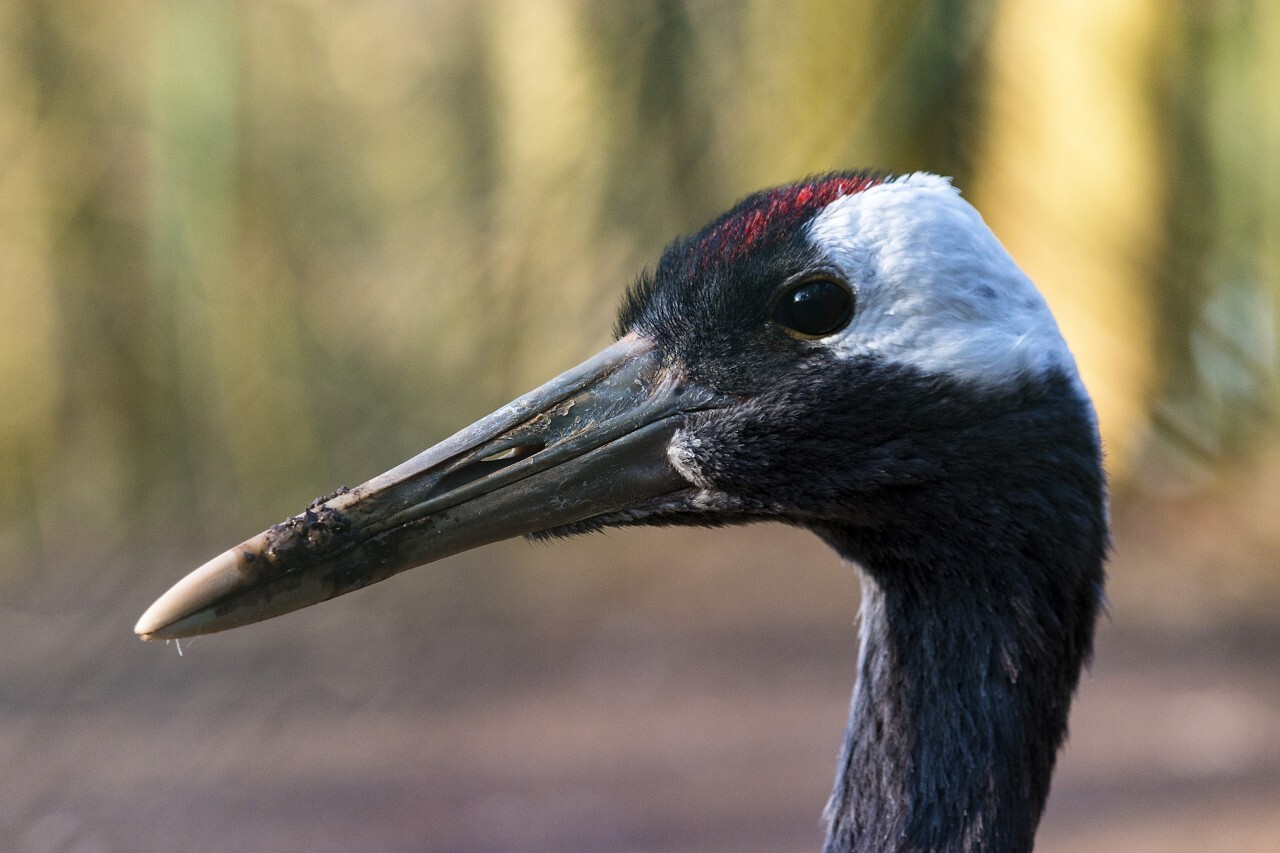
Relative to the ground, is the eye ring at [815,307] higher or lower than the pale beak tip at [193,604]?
higher

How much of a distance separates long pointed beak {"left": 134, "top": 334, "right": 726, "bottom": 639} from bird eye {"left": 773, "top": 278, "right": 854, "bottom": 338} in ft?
0.67

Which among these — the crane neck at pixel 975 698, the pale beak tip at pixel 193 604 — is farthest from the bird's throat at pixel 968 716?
the pale beak tip at pixel 193 604

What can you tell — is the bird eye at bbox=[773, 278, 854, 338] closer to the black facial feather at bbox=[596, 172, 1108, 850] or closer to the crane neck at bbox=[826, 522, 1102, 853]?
the black facial feather at bbox=[596, 172, 1108, 850]

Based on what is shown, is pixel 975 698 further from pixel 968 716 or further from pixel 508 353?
pixel 508 353

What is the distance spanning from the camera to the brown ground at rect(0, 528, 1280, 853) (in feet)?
17.4

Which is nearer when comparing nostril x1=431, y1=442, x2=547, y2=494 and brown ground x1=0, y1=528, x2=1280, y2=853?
nostril x1=431, y1=442, x2=547, y2=494

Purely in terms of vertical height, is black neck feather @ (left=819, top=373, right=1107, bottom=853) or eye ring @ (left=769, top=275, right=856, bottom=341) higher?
eye ring @ (left=769, top=275, right=856, bottom=341)

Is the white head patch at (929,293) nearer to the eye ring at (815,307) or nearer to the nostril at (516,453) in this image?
the eye ring at (815,307)

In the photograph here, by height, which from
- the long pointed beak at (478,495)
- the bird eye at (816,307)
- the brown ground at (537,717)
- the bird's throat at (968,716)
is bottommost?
the bird's throat at (968,716)

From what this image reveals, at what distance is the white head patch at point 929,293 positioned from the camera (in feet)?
7.06

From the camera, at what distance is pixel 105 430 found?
8.03 metres

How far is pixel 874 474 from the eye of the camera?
2.19 m

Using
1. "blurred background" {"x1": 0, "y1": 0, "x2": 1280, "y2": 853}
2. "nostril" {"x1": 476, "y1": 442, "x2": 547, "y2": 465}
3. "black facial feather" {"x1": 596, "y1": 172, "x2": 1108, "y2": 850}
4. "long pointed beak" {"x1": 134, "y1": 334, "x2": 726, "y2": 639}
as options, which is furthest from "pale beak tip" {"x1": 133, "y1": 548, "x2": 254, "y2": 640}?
"blurred background" {"x1": 0, "y1": 0, "x2": 1280, "y2": 853}

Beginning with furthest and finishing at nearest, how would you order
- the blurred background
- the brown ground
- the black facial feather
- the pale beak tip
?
the blurred background < the brown ground < the black facial feather < the pale beak tip
